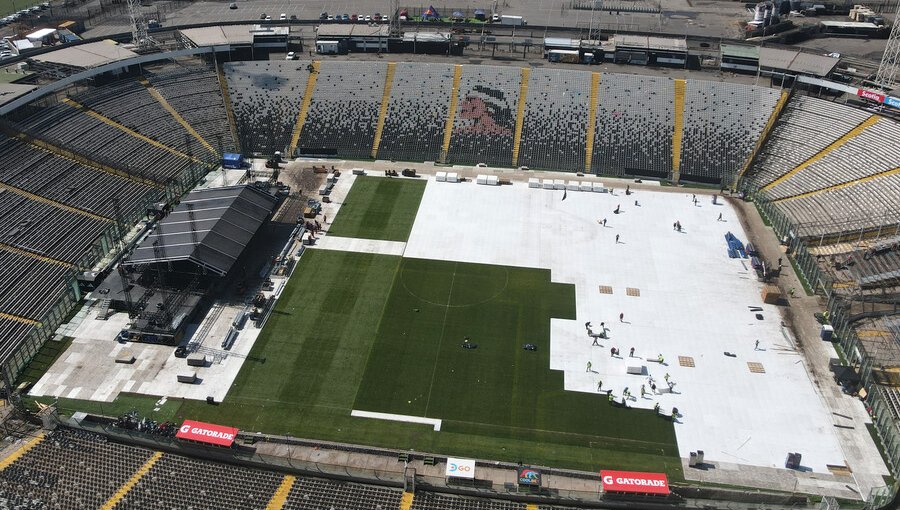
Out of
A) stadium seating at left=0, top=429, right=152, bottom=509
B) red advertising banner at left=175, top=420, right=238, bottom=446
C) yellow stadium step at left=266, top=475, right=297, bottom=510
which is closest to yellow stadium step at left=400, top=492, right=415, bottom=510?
yellow stadium step at left=266, top=475, right=297, bottom=510

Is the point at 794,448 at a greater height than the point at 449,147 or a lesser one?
lesser

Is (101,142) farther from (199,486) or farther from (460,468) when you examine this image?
(460,468)

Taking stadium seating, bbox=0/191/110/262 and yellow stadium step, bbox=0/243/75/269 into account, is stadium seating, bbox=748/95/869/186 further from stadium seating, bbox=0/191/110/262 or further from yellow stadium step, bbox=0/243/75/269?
yellow stadium step, bbox=0/243/75/269

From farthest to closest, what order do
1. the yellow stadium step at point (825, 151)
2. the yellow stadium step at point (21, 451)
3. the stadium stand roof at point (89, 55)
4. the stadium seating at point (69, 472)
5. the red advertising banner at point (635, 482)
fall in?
the stadium stand roof at point (89, 55)
the yellow stadium step at point (825, 151)
the yellow stadium step at point (21, 451)
the red advertising banner at point (635, 482)
the stadium seating at point (69, 472)

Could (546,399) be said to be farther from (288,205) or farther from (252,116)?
(252,116)

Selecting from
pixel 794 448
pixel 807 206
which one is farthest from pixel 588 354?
pixel 807 206

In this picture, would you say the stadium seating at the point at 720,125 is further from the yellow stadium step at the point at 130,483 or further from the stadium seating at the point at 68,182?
the yellow stadium step at the point at 130,483

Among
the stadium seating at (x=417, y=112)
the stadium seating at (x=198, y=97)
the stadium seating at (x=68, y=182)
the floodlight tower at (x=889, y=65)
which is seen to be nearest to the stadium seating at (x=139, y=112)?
the stadium seating at (x=198, y=97)
